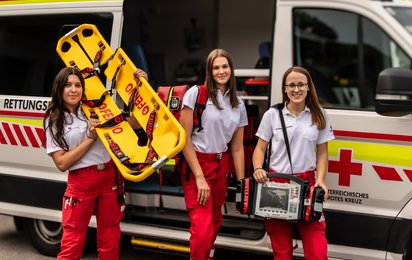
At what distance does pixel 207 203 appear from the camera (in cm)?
359

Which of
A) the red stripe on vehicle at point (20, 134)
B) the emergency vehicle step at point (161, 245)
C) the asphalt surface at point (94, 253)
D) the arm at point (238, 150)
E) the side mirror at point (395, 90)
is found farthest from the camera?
the asphalt surface at point (94, 253)

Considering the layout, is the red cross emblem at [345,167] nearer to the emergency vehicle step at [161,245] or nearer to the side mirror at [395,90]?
the side mirror at [395,90]

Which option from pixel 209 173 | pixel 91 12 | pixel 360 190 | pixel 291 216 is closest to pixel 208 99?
pixel 209 173

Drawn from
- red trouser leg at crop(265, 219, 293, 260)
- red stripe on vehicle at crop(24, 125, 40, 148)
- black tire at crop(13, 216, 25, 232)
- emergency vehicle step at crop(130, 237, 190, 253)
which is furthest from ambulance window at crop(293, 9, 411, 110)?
black tire at crop(13, 216, 25, 232)

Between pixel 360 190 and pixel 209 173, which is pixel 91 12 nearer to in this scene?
pixel 209 173

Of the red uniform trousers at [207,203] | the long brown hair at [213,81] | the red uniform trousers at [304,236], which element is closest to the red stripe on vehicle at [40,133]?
the red uniform trousers at [207,203]

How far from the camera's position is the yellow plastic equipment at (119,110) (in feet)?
10.8

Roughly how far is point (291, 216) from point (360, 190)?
25.4 inches

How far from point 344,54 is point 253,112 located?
459cm

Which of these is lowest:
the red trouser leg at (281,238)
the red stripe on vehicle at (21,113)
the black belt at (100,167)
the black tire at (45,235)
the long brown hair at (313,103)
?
the black tire at (45,235)

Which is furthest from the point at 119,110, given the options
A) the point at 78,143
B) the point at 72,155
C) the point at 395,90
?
the point at 395,90

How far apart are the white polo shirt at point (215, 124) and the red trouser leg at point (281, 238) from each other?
23.8 inches

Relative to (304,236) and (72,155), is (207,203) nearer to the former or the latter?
(304,236)

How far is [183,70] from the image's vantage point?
23.3 feet
